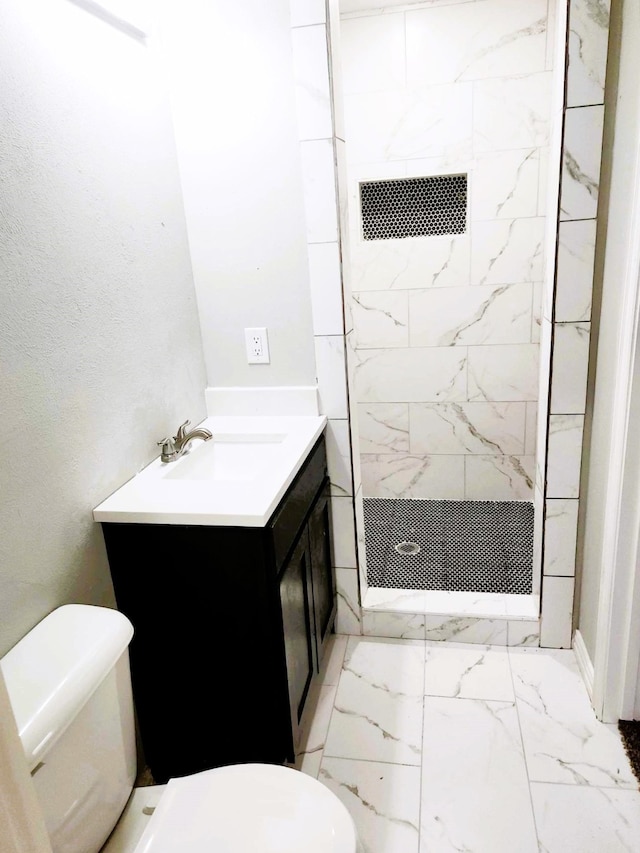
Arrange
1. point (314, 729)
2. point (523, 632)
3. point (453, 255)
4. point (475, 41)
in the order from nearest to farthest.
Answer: point (314, 729) → point (523, 632) → point (475, 41) → point (453, 255)

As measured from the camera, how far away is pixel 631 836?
148 centimetres

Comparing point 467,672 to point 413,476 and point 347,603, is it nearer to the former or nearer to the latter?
point 347,603

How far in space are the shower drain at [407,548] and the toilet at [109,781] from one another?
1.59 m

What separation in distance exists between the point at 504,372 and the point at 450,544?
0.91m

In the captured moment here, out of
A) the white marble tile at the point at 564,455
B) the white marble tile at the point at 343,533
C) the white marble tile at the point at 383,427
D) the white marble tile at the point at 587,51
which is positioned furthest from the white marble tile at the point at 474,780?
the white marble tile at the point at 587,51

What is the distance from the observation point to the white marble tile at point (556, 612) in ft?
6.84

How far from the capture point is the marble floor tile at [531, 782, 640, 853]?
57.8 inches

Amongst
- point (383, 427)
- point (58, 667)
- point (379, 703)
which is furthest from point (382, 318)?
point (58, 667)

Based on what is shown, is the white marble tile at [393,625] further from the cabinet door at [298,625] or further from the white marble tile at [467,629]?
the cabinet door at [298,625]

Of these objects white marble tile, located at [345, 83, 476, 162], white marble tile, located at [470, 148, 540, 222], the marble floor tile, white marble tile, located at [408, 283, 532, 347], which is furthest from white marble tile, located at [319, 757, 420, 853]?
white marble tile, located at [345, 83, 476, 162]

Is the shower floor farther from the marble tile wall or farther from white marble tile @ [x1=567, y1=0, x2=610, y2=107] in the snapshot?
white marble tile @ [x1=567, y1=0, x2=610, y2=107]

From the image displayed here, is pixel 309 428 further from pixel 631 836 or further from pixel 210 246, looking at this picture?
pixel 631 836

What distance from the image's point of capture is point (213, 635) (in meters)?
1.51

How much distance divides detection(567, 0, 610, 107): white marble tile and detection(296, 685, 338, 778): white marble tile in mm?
1992
